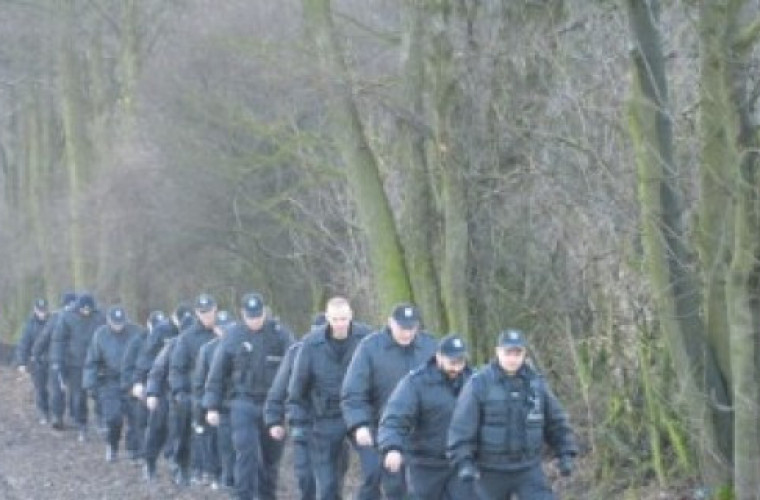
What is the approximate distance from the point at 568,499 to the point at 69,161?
82.6 feet

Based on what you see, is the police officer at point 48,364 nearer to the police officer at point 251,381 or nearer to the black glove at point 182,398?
the black glove at point 182,398

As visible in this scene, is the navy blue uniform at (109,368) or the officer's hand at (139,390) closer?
the officer's hand at (139,390)

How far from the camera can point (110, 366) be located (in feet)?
76.3

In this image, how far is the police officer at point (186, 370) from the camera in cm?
1952

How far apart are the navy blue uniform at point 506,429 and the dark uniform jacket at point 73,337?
14.2 m

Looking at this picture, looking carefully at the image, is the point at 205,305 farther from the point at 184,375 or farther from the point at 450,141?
the point at 450,141

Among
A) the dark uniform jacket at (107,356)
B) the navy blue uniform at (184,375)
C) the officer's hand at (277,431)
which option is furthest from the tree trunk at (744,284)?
the dark uniform jacket at (107,356)

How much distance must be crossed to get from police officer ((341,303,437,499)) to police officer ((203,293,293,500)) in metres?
2.65

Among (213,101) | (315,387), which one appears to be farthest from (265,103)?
(315,387)

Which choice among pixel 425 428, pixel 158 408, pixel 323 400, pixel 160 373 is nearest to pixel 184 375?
pixel 160 373

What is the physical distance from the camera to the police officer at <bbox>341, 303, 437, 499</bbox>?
1391 centimetres

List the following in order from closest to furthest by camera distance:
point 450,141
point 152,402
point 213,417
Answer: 1. point 213,417
2. point 450,141
3. point 152,402

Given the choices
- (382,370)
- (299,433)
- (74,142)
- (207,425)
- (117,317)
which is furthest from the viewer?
(74,142)

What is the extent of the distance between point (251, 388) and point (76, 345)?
370 inches
